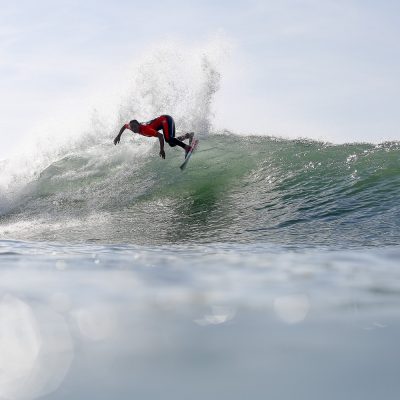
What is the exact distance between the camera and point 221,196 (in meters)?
11.7

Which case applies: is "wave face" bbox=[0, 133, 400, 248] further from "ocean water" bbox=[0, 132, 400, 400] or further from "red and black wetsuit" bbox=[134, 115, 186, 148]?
"red and black wetsuit" bbox=[134, 115, 186, 148]

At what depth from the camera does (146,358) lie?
2.25m

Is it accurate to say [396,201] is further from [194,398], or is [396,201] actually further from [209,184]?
[194,398]

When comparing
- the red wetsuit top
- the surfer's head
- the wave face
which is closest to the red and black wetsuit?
the red wetsuit top

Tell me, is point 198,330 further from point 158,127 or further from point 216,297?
point 158,127

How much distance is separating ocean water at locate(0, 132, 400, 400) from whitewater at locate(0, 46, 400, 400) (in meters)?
0.01

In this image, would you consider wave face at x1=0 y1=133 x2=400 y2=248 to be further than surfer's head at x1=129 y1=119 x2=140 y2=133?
No

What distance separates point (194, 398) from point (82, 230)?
7.90 metres

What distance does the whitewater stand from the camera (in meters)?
2.04

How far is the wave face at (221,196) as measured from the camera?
8297 mm

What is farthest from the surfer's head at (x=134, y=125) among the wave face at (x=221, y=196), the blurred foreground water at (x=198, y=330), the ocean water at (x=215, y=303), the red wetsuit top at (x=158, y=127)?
the blurred foreground water at (x=198, y=330)

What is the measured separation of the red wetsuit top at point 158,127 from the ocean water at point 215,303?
6.44 feet

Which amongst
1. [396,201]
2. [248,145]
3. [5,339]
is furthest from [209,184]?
[5,339]

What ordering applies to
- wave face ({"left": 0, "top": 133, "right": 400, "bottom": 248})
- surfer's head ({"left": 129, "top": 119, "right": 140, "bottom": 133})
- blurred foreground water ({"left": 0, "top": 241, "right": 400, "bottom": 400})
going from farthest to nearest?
surfer's head ({"left": 129, "top": 119, "right": 140, "bottom": 133})
wave face ({"left": 0, "top": 133, "right": 400, "bottom": 248})
blurred foreground water ({"left": 0, "top": 241, "right": 400, "bottom": 400})
